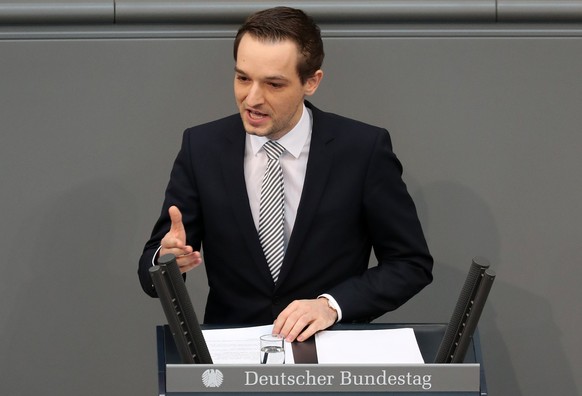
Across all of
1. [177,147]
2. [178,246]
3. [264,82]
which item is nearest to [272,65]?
[264,82]

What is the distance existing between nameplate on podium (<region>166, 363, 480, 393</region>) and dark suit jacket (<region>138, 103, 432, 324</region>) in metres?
0.64

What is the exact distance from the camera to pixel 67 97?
3.72m

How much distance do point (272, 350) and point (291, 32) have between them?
82 centimetres

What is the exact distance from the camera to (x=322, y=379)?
203 centimetres

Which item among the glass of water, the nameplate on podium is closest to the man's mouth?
the glass of water

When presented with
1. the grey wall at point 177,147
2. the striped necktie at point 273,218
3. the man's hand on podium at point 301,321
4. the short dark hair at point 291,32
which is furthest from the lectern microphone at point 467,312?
the grey wall at point 177,147

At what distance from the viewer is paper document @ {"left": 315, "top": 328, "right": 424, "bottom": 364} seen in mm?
2209

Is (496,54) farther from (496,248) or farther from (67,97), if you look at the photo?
(67,97)

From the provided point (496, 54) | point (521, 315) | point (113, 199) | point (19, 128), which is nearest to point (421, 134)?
point (496, 54)

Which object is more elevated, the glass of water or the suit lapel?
the suit lapel

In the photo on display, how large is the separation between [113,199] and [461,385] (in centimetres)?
200

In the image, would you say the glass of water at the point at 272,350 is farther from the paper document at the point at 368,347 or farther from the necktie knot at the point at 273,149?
the necktie knot at the point at 273,149

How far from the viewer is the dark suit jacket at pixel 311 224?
2.71 m

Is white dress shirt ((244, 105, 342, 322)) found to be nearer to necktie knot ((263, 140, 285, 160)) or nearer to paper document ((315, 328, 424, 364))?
necktie knot ((263, 140, 285, 160))
